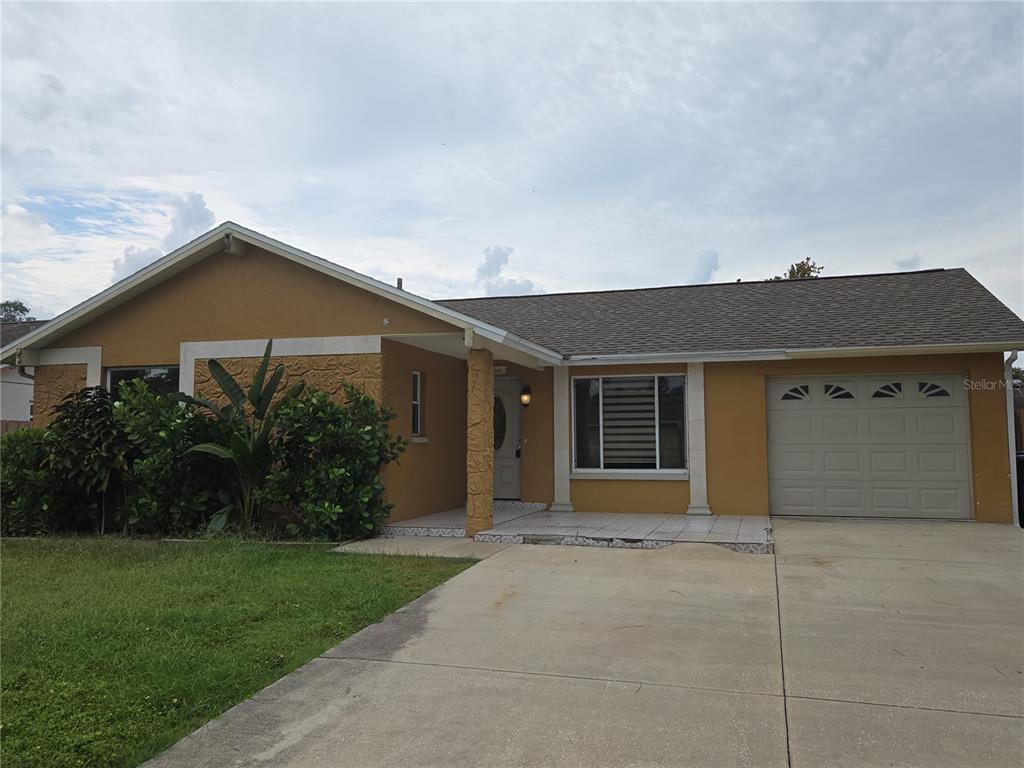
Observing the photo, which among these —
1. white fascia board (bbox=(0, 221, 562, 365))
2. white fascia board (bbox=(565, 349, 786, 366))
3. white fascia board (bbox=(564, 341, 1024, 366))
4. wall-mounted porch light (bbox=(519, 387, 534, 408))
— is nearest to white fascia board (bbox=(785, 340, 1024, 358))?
white fascia board (bbox=(564, 341, 1024, 366))

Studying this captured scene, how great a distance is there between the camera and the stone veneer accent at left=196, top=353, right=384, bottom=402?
434 inches

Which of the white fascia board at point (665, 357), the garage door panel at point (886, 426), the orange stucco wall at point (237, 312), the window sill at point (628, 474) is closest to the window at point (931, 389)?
the garage door panel at point (886, 426)

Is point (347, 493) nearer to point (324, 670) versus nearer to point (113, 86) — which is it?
point (324, 670)

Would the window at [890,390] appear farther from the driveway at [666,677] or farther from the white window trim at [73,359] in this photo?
the white window trim at [73,359]

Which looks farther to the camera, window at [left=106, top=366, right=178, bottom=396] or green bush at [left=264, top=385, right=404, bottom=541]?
window at [left=106, top=366, right=178, bottom=396]

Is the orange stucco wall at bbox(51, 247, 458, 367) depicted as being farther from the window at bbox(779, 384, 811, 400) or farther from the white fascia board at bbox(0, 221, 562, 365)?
the window at bbox(779, 384, 811, 400)

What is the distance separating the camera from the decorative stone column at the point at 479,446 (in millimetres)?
10367

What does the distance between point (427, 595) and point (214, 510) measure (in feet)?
16.3

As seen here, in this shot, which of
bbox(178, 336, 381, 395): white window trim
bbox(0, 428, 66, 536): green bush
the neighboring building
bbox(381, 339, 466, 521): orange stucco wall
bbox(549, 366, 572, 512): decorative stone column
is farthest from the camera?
the neighboring building

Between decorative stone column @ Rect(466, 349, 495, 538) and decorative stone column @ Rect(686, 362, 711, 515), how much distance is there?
12.9ft

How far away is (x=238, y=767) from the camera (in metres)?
3.72

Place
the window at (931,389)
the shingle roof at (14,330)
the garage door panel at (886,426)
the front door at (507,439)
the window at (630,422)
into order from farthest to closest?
the shingle roof at (14,330), the front door at (507,439), the window at (630,422), the garage door panel at (886,426), the window at (931,389)

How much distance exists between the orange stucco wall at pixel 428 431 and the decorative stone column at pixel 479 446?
134 centimetres

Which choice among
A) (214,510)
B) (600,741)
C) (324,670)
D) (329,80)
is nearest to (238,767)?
(324,670)
